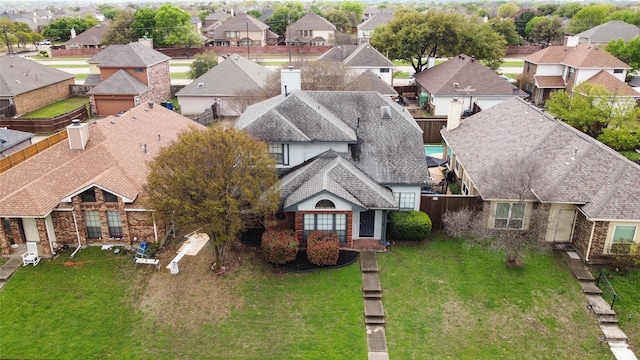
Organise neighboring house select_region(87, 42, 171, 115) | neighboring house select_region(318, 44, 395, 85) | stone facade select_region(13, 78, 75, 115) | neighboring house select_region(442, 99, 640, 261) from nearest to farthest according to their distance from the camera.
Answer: neighboring house select_region(442, 99, 640, 261), stone facade select_region(13, 78, 75, 115), neighboring house select_region(87, 42, 171, 115), neighboring house select_region(318, 44, 395, 85)

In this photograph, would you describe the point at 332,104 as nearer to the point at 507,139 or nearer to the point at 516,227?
the point at 507,139

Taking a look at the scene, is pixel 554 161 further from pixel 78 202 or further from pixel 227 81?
pixel 227 81

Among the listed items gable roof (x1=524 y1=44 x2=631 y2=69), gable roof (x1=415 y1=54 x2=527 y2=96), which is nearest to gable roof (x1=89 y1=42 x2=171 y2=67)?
gable roof (x1=415 y1=54 x2=527 y2=96)

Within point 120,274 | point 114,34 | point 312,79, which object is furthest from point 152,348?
point 114,34

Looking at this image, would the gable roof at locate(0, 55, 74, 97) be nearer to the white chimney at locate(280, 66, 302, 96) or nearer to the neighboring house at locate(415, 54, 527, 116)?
the white chimney at locate(280, 66, 302, 96)

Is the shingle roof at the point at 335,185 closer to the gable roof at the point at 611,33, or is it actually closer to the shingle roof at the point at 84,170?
the shingle roof at the point at 84,170

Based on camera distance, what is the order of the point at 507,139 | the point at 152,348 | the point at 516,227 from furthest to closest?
the point at 507,139
the point at 516,227
the point at 152,348
